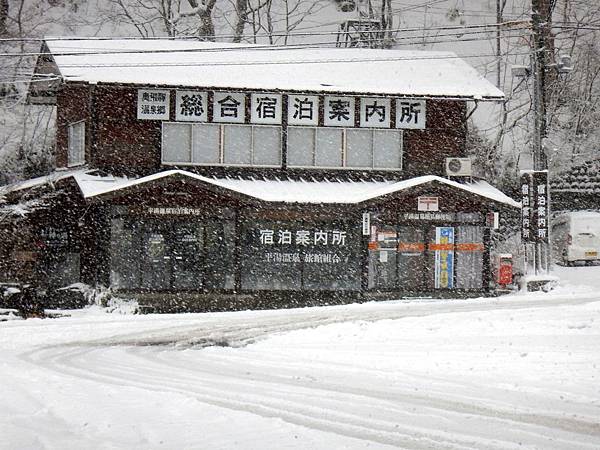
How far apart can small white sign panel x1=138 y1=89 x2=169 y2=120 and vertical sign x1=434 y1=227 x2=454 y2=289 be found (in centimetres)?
935

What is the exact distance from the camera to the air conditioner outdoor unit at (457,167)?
98.7 ft

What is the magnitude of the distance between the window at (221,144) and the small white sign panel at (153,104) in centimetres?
42

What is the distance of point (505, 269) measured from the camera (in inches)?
1150

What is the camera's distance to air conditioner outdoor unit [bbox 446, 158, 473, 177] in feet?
98.7

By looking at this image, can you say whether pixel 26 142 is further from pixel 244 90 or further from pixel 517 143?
pixel 517 143

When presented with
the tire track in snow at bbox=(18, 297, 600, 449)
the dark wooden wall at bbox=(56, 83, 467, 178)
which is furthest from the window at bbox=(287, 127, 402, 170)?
the tire track in snow at bbox=(18, 297, 600, 449)

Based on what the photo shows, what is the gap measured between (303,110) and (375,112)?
2.39 meters

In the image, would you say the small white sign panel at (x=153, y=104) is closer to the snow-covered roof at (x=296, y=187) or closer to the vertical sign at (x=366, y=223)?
the snow-covered roof at (x=296, y=187)

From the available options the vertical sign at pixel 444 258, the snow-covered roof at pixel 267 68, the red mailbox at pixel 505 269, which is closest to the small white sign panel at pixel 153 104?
the snow-covered roof at pixel 267 68

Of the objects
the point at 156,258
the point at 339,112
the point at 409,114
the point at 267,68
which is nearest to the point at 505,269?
the point at 409,114

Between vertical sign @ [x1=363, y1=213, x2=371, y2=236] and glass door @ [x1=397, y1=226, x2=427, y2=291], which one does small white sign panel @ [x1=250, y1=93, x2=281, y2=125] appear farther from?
glass door @ [x1=397, y1=226, x2=427, y2=291]

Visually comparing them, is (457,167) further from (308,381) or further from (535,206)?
(308,381)

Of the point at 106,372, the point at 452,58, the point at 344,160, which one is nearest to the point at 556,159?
the point at 452,58

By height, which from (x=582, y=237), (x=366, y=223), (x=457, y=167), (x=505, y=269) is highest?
(x=457, y=167)
